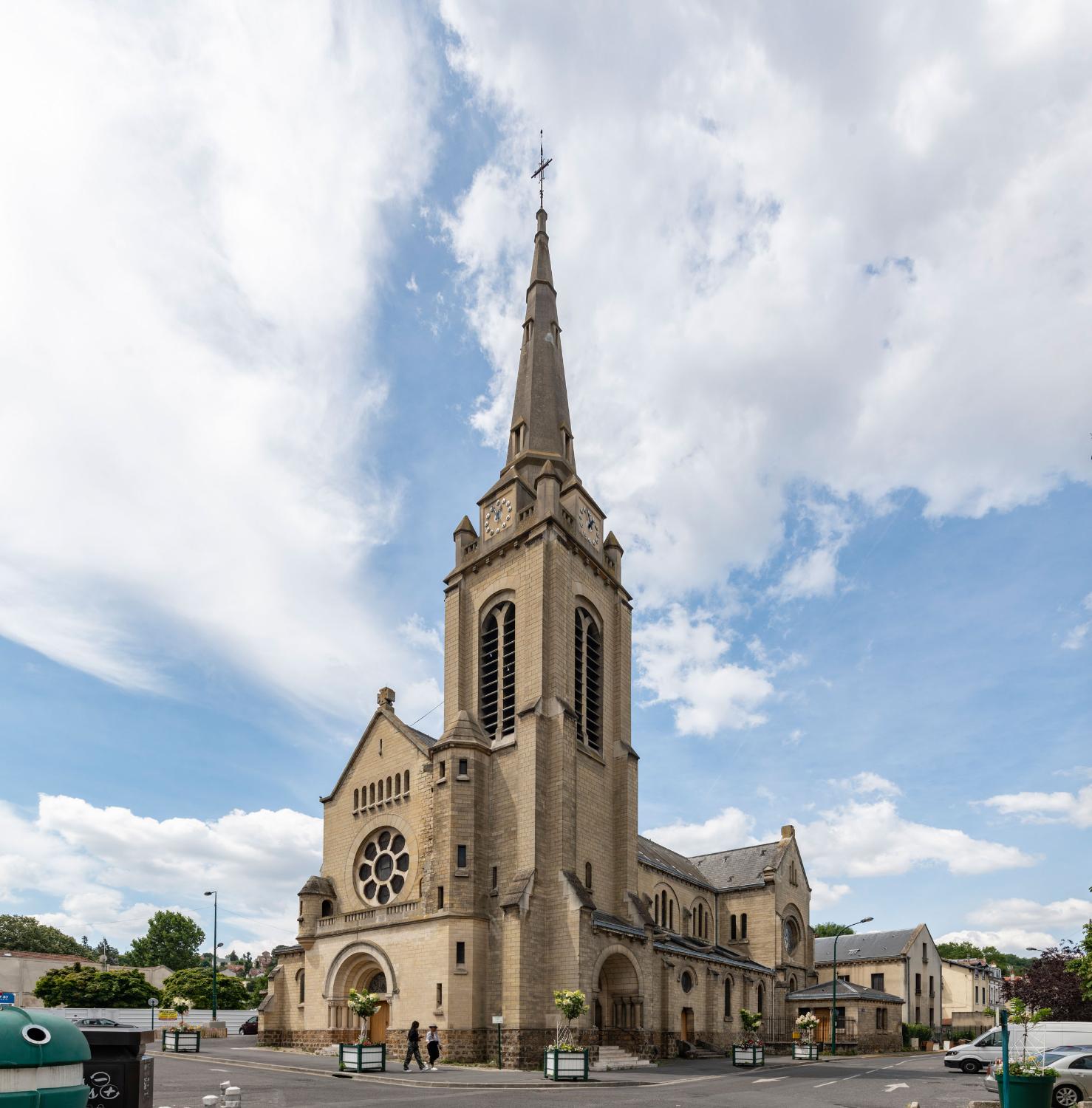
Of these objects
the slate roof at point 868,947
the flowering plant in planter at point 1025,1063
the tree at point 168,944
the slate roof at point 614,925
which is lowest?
the tree at point 168,944

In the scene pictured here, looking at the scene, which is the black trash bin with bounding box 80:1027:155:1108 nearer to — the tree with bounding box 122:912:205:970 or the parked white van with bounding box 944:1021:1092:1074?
the parked white van with bounding box 944:1021:1092:1074

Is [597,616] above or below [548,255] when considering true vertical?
below

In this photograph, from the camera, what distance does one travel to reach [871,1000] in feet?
183

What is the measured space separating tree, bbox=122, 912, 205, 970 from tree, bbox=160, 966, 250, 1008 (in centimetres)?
2119

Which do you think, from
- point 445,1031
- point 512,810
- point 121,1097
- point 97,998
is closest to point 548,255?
point 512,810

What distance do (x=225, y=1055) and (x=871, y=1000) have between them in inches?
1619

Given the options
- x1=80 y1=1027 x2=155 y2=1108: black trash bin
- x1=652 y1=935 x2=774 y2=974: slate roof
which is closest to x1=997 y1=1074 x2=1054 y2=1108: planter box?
x1=80 y1=1027 x2=155 y2=1108: black trash bin

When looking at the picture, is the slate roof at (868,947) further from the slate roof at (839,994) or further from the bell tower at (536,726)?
the bell tower at (536,726)

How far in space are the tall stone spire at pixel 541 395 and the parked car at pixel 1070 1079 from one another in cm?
3180

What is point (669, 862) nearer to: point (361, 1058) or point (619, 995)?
point (619, 995)

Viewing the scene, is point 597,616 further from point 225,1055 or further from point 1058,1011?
point 1058,1011

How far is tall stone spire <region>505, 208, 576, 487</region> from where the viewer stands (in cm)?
4784

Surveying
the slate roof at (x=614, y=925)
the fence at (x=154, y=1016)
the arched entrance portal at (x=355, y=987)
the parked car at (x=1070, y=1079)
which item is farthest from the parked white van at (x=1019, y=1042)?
the fence at (x=154, y=1016)

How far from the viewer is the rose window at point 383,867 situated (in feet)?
129
